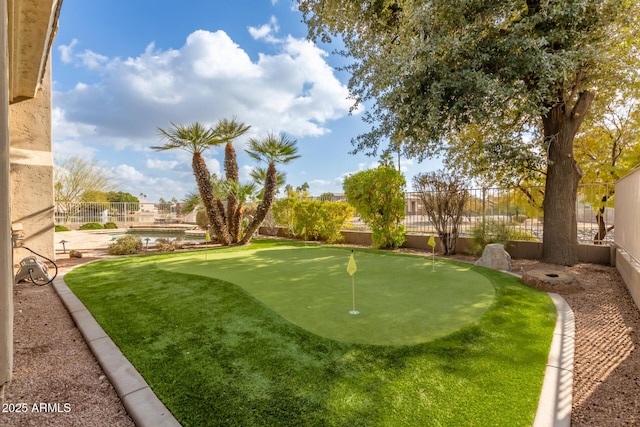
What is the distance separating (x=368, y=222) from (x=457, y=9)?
6.41 metres

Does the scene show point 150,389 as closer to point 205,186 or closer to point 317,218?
point 205,186

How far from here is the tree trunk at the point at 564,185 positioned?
743 cm

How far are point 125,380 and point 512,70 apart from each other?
7.88 m

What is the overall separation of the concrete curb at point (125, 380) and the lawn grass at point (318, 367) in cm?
7

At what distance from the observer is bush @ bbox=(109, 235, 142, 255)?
9.67 metres

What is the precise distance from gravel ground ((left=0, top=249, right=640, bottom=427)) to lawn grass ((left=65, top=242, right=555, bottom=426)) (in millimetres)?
294

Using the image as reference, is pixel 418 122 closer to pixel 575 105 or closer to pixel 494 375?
pixel 575 105

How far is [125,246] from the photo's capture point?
32.1 feet

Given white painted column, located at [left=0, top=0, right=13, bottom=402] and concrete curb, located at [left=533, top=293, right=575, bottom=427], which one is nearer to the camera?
white painted column, located at [left=0, top=0, right=13, bottom=402]

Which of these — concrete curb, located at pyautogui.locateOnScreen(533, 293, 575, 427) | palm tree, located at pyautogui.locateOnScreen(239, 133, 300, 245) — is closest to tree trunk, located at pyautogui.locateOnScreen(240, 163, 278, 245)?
palm tree, located at pyautogui.locateOnScreen(239, 133, 300, 245)

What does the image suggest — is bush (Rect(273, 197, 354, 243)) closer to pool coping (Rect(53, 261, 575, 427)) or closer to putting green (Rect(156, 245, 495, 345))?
putting green (Rect(156, 245, 495, 345))

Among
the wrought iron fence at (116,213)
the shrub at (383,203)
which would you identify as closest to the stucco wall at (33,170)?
the shrub at (383,203)

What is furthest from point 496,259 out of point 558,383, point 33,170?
point 33,170

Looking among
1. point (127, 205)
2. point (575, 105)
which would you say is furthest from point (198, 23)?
point (127, 205)
